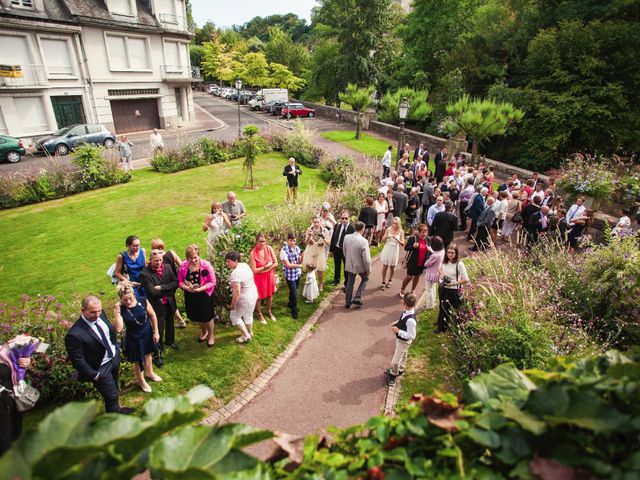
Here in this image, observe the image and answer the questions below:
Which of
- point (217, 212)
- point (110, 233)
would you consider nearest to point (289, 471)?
point (217, 212)

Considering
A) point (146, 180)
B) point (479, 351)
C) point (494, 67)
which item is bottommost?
point (146, 180)

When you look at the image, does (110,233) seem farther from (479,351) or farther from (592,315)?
(592,315)

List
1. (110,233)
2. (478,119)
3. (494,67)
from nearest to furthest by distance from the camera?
1. (110,233)
2. (478,119)
3. (494,67)

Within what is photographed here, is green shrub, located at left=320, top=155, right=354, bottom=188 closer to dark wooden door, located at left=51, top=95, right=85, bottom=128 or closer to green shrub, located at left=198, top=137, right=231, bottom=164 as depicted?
green shrub, located at left=198, top=137, right=231, bottom=164

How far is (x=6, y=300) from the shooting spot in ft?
28.0

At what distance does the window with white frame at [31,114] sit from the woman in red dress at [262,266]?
26218 millimetres

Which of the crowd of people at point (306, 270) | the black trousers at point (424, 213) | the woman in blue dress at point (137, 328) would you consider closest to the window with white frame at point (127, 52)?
the crowd of people at point (306, 270)

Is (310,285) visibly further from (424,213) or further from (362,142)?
(362,142)

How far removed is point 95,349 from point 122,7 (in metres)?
32.7

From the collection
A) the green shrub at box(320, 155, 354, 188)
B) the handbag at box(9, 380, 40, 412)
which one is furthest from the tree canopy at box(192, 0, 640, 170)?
the handbag at box(9, 380, 40, 412)

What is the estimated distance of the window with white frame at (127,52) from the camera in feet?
93.9

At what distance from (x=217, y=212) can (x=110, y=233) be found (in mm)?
5502

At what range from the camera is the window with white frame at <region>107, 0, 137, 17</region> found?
28.2 m

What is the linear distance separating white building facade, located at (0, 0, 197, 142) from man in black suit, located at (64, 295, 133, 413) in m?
26.8
